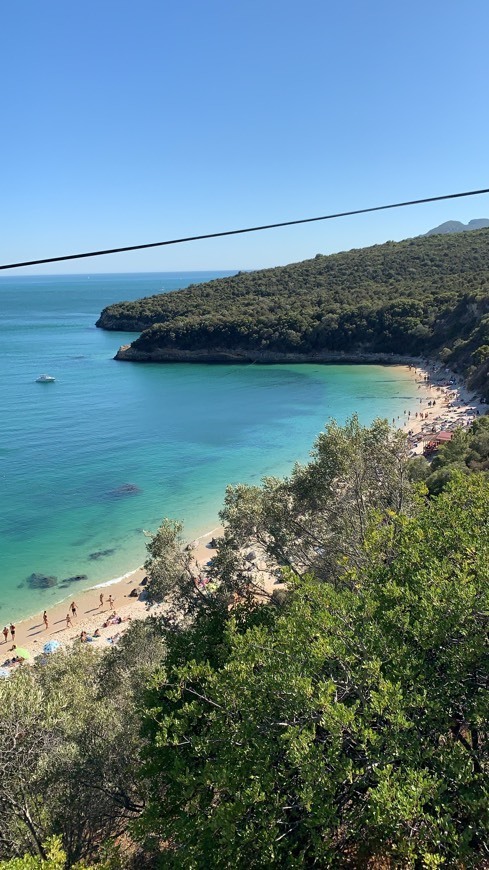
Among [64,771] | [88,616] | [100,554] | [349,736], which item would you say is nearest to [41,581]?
[100,554]

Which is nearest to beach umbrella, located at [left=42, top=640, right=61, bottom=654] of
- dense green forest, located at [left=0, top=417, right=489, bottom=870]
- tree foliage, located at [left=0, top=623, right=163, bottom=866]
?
dense green forest, located at [left=0, top=417, right=489, bottom=870]

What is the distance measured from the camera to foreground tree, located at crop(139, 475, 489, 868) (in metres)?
5.23

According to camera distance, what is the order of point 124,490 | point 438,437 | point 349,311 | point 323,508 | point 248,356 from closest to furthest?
point 323,508
point 124,490
point 438,437
point 349,311
point 248,356

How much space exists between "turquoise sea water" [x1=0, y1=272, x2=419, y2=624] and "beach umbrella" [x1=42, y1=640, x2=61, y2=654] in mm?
3543

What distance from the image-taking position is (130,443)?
4619cm

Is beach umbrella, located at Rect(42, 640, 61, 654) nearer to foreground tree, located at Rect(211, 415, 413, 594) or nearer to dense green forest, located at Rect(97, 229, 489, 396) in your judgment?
foreground tree, located at Rect(211, 415, 413, 594)

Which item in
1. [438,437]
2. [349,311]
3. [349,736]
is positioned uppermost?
[349,311]

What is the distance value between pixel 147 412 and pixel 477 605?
52.9m

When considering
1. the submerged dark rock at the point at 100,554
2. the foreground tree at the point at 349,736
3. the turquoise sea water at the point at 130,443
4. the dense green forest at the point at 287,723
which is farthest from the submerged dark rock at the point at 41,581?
the foreground tree at the point at 349,736

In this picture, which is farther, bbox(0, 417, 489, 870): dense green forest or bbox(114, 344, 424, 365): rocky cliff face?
bbox(114, 344, 424, 365): rocky cliff face

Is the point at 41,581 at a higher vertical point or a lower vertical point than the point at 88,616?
higher

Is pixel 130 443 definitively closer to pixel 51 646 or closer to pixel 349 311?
pixel 51 646

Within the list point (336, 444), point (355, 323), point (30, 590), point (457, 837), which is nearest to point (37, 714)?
point (457, 837)

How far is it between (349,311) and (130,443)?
4764 cm
